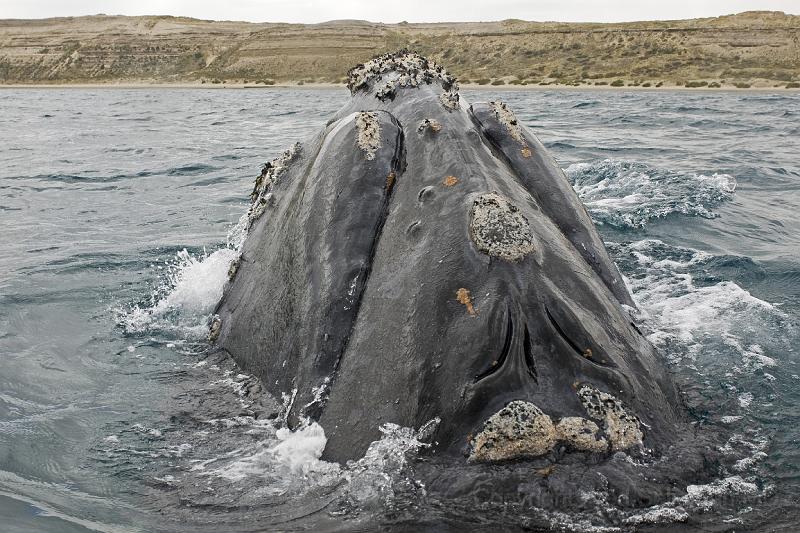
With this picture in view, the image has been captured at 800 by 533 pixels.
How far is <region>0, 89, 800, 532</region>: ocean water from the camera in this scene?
2998 millimetres

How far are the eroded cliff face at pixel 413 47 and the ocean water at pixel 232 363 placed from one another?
3468 cm

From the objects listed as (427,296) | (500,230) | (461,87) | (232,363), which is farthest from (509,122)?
(461,87)

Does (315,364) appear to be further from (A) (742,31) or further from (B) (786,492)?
(A) (742,31)

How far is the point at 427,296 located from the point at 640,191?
818cm

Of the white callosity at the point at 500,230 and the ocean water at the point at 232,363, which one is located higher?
the white callosity at the point at 500,230

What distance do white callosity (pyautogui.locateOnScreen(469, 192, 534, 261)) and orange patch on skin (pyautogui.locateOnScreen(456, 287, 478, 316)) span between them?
0.19m

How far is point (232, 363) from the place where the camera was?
4.52 metres

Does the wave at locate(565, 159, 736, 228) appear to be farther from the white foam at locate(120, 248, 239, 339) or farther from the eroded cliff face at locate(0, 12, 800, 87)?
the eroded cliff face at locate(0, 12, 800, 87)

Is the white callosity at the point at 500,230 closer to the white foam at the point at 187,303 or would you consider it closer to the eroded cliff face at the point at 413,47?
the white foam at the point at 187,303

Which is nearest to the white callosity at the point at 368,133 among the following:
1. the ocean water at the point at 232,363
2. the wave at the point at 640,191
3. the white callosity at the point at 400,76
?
the white callosity at the point at 400,76

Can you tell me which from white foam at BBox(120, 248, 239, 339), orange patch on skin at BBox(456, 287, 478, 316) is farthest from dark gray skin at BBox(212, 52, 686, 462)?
white foam at BBox(120, 248, 239, 339)

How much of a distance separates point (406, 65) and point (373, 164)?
116 centimetres

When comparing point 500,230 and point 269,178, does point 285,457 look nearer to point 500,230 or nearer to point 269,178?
point 500,230

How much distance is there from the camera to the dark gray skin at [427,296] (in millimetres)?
2939
